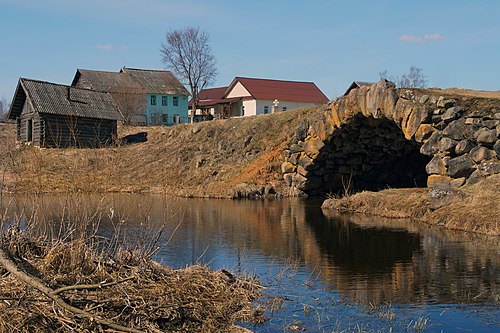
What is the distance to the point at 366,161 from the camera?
1083 inches

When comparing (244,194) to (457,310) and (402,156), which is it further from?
(457,310)

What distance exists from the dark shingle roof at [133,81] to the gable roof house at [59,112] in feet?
41.5

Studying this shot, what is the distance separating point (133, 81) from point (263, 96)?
539 inches

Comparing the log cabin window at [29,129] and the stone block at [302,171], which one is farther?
the log cabin window at [29,129]

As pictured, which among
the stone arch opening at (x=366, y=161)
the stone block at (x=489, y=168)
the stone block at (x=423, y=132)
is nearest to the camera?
the stone block at (x=489, y=168)

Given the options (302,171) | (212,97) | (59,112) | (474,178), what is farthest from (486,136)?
(212,97)

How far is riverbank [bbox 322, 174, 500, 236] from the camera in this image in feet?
51.5

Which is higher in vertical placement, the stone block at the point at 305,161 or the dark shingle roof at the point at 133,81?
the dark shingle roof at the point at 133,81

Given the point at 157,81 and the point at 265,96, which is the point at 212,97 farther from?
the point at 157,81

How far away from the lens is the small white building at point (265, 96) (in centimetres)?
6519

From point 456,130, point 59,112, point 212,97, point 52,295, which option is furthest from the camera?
point 212,97

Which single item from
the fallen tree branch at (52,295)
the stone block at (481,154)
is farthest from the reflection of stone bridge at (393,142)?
the fallen tree branch at (52,295)

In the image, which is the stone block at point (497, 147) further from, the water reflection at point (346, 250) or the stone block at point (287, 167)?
the stone block at point (287, 167)

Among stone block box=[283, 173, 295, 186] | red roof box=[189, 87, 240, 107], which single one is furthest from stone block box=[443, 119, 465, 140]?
red roof box=[189, 87, 240, 107]
